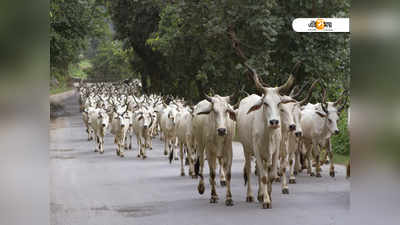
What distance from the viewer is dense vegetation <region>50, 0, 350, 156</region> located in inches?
865

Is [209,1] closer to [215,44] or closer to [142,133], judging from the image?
[215,44]

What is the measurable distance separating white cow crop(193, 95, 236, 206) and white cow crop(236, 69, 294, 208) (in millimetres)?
333

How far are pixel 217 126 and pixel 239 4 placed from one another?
40.9 feet

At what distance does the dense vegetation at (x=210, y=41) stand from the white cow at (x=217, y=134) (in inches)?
124

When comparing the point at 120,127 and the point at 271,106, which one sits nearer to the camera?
the point at 271,106

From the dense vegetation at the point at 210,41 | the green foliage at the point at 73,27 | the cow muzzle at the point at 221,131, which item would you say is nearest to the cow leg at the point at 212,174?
the cow muzzle at the point at 221,131

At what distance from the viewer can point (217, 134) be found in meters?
11.9

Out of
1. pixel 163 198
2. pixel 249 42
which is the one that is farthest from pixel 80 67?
pixel 163 198

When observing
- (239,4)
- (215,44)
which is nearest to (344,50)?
(239,4)

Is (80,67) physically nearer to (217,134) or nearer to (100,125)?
(100,125)

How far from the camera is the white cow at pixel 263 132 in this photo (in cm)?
1114

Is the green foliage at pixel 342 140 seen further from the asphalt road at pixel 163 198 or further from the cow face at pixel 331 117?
the cow face at pixel 331 117

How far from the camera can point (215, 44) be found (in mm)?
26000

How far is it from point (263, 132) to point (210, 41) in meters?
14.4
